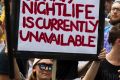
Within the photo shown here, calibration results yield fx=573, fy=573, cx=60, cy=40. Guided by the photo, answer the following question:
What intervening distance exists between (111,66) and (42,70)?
0.73 m

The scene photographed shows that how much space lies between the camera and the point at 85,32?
4516 mm

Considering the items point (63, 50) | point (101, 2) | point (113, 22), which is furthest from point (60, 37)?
point (113, 22)

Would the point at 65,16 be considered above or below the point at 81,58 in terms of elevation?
above

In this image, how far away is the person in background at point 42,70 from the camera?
492 centimetres

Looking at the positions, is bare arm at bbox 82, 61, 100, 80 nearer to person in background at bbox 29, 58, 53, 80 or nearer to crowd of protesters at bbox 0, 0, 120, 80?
crowd of protesters at bbox 0, 0, 120, 80

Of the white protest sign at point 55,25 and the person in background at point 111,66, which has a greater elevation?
the white protest sign at point 55,25

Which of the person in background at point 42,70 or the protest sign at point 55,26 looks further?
the person in background at point 42,70

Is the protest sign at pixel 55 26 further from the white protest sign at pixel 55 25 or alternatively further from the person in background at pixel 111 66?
the person in background at pixel 111 66

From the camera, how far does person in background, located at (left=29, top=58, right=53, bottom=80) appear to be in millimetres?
4922

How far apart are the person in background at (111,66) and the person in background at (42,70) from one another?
328 mm

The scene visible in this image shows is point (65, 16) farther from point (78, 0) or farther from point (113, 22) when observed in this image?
point (113, 22)

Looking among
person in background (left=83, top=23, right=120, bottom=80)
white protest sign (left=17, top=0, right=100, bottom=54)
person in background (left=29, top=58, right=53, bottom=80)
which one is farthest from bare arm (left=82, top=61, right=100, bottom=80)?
person in background (left=29, top=58, right=53, bottom=80)

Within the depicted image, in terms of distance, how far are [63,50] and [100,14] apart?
41cm

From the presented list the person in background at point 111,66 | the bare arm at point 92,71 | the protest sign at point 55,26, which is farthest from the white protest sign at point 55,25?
the person in background at point 111,66
